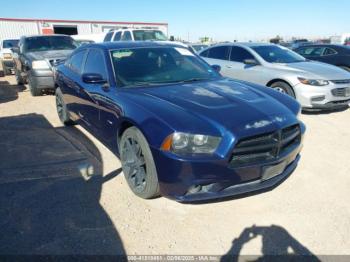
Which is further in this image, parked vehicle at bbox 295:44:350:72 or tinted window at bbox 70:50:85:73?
parked vehicle at bbox 295:44:350:72

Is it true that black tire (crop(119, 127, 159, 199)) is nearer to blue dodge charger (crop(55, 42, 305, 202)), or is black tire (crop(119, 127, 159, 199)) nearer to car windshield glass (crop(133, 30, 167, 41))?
blue dodge charger (crop(55, 42, 305, 202))

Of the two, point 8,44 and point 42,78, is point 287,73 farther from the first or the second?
point 8,44

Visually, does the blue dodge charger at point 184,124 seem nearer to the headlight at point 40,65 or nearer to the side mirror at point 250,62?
the side mirror at point 250,62

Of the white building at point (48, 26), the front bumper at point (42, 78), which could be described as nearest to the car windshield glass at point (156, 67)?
the front bumper at point (42, 78)

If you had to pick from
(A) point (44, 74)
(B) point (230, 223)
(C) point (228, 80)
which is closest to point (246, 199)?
(B) point (230, 223)

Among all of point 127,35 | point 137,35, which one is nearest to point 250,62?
point 137,35

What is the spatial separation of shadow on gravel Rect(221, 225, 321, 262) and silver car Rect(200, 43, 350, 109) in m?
4.30

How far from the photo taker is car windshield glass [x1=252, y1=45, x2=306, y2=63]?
741 cm

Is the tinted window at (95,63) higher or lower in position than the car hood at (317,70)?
higher

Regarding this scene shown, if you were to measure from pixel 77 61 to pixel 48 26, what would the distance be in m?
27.0

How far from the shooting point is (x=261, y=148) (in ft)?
9.14

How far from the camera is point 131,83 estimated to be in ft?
12.0

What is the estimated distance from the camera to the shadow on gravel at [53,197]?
2.59 metres

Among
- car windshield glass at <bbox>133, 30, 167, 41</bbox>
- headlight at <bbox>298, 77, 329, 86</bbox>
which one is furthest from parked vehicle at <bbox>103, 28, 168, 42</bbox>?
headlight at <bbox>298, 77, 329, 86</bbox>
